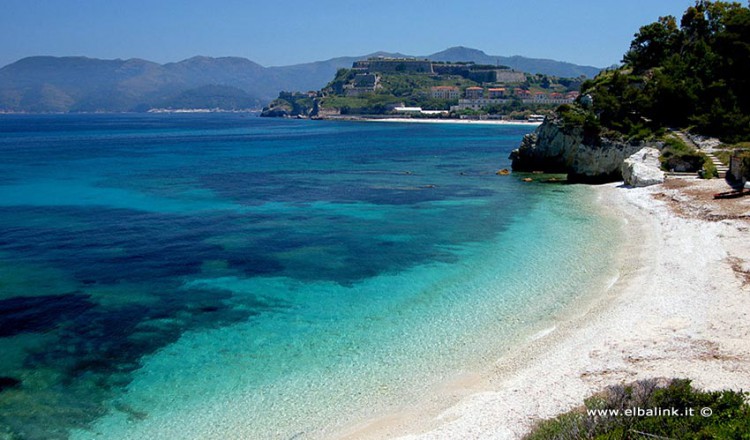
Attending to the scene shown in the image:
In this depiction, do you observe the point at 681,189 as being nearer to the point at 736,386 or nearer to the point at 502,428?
the point at 736,386

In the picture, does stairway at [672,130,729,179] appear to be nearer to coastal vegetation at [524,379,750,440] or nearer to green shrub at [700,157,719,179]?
green shrub at [700,157,719,179]

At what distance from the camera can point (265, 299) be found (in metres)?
20.8

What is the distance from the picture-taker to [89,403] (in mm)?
13945

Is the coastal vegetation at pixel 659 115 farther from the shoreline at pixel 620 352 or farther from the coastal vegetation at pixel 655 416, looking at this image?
the coastal vegetation at pixel 655 416

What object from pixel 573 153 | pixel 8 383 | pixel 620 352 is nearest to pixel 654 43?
pixel 573 153

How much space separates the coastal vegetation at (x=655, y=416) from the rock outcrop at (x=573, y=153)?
38.2m

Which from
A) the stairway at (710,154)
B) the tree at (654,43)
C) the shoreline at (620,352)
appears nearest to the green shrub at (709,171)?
the stairway at (710,154)

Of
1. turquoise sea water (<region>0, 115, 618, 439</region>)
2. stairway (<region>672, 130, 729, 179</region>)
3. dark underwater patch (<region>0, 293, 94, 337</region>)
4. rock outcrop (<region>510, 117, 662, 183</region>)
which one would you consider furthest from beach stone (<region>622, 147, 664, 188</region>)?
dark underwater patch (<region>0, 293, 94, 337</region>)

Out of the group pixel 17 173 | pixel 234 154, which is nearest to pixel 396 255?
pixel 17 173

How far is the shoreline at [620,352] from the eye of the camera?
12.5 m

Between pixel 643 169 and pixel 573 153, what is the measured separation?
Answer: 421 inches

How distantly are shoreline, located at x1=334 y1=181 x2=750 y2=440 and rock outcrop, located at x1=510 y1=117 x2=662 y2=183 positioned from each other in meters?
25.0

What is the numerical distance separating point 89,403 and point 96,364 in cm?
216

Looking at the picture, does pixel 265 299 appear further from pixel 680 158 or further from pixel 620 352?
pixel 680 158
